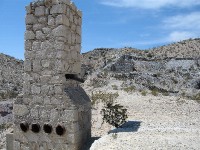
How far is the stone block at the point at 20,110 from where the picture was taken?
7.22m

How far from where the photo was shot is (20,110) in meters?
7.27

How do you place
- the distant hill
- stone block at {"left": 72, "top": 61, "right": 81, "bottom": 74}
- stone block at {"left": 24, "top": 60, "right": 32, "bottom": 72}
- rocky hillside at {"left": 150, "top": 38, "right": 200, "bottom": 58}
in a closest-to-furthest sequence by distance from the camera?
stone block at {"left": 24, "top": 60, "right": 32, "bottom": 72} → stone block at {"left": 72, "top": 61, "right": 81, "bottom": 74} → the distant hill → rocky hillside at {"left": 150, "top": 38, "right": 200, "bottom": 58}

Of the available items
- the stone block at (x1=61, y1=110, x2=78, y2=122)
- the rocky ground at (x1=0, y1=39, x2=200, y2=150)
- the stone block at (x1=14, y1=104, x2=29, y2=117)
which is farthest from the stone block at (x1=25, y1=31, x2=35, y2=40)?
the rocky ground at (x1=0, y1=39, x2=200, y2=150)

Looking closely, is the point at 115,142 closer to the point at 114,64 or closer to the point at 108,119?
the point at 108,119

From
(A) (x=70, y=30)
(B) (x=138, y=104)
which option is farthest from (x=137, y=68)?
(A) (x=70, y=30)

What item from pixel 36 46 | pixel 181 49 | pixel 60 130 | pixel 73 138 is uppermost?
pixel 181 49

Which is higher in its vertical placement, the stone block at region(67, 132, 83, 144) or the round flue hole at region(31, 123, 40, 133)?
the round flue hole at region(31, 123, 40, 133)

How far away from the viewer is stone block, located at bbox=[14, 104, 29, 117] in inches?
284

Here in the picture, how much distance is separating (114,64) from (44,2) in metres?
22.0

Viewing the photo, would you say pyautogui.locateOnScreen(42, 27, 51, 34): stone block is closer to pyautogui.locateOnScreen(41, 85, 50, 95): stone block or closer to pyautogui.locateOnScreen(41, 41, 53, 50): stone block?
pyautogui.locateOnScreen(41, 41, 53, 50): stone block

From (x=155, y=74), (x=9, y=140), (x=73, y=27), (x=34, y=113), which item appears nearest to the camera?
(x=34, y=113)

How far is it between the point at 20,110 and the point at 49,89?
87cm

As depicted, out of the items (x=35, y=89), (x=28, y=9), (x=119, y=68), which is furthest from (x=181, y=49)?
(x=35, y=89)

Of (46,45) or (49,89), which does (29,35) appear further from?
(49,89)
